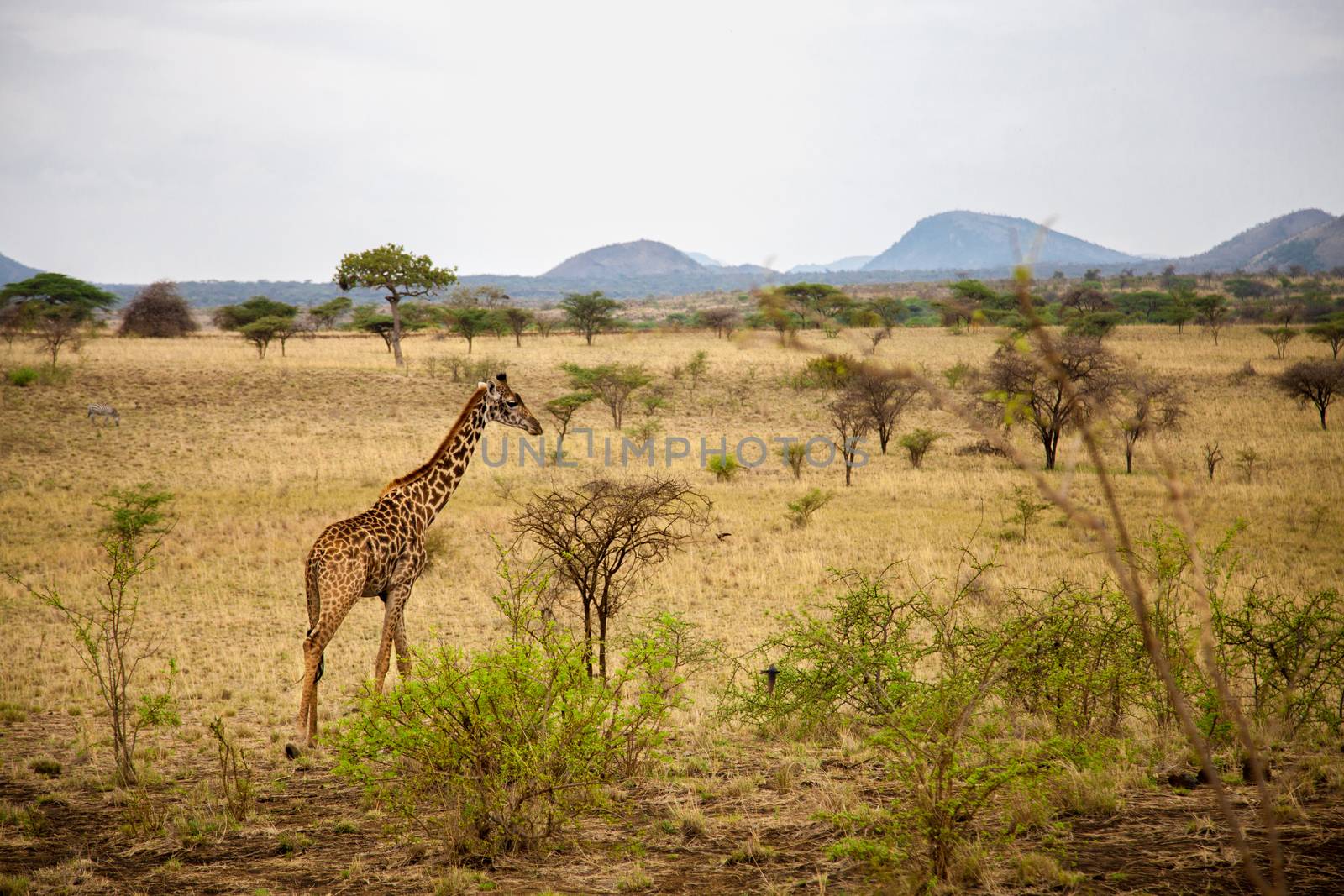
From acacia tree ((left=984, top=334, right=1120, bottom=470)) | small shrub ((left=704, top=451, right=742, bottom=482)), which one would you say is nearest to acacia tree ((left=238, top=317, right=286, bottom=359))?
small shrub ((left=704, top=451, right=742, bottom=482))

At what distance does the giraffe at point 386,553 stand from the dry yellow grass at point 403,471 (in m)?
1.60

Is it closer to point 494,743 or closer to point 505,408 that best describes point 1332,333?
point 505,408

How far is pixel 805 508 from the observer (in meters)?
20.5

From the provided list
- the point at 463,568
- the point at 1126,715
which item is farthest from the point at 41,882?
the point at 463,568

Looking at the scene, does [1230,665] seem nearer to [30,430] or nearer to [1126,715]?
[1126,715]

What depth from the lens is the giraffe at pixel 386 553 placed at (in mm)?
8242

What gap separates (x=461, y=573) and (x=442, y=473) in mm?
6916

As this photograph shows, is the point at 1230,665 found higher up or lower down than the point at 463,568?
higher up

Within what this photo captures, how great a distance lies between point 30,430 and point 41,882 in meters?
28.5

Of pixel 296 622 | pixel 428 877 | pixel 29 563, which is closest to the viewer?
pixel 428 877

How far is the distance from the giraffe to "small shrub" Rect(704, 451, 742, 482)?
52.8ft

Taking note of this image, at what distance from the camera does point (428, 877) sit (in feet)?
17.4

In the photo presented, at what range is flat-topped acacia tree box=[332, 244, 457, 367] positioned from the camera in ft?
144

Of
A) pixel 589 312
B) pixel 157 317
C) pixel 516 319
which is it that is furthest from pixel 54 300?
pixel 589 312
